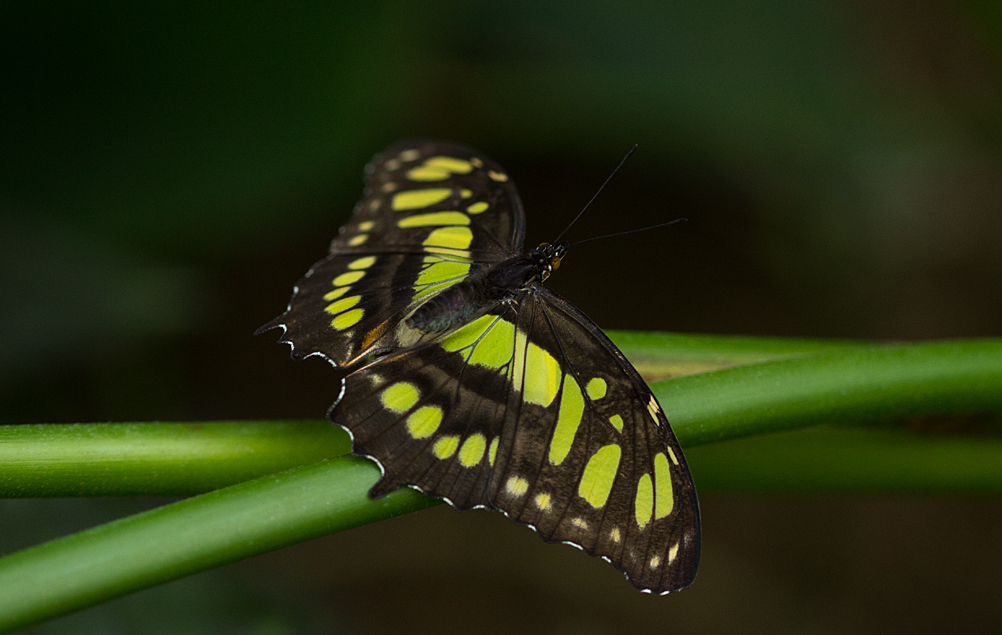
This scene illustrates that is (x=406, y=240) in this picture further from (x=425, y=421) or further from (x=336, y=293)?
(x=425, y=421)

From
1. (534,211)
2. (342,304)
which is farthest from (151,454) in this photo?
(534,211)

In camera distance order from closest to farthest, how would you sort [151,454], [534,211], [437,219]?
[151,454] < [437,219] < [534,211]

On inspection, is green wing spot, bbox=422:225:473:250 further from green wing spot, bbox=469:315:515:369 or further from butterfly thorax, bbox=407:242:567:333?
green wing spot, bbox=469:315:515:369

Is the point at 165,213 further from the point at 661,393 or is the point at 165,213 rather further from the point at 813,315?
the point at 813,315

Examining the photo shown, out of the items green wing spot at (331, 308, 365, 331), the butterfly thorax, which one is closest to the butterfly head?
the butterfly thorax

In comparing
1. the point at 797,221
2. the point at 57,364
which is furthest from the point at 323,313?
the point at 797,221

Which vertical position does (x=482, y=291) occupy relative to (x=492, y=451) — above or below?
above
